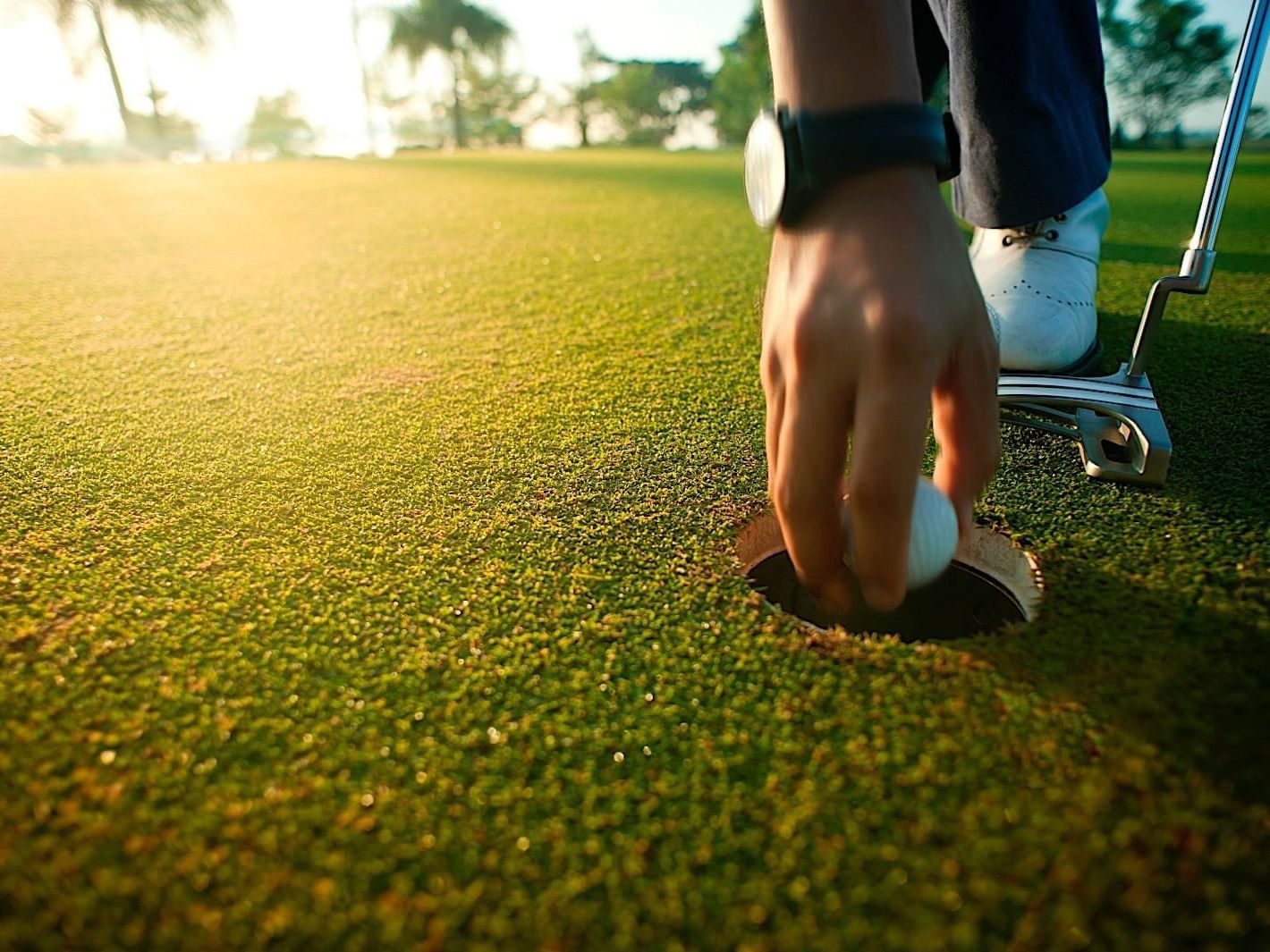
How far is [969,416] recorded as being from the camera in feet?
2.80

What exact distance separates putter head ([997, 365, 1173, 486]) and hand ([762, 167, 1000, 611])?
51cm

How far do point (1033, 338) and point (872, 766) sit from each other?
1.38 m

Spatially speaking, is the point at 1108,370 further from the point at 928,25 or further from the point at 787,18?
the point at 787,18

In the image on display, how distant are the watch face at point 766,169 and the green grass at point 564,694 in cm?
50

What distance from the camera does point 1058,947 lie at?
0.62 metres

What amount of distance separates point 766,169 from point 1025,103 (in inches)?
43.5

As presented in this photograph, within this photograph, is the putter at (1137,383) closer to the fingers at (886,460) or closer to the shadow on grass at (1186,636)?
the shadow on grass at (1186,636)

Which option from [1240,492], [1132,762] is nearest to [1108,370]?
[1240,492]

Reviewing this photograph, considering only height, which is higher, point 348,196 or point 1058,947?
point 348,196

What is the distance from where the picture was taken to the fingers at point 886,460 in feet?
2.46

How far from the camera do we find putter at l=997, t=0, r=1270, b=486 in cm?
140

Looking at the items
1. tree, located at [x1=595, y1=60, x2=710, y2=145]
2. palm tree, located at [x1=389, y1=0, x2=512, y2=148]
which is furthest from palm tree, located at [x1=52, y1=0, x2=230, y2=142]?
tree, located at [x1=595, y1=60, x2=710, y2=145]

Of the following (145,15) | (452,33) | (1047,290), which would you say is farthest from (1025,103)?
(452,33)

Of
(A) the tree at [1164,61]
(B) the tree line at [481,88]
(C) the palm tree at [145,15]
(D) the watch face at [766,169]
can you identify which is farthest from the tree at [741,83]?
(D) the watch face at [766,169]
